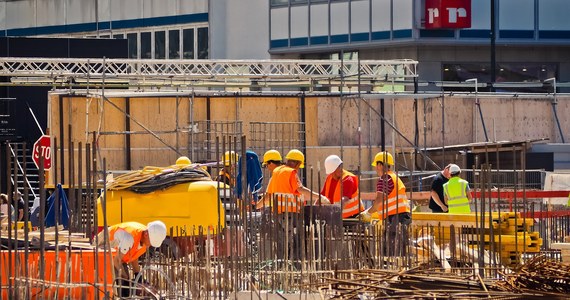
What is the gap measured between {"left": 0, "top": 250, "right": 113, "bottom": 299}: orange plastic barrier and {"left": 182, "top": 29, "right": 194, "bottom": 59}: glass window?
41.4m

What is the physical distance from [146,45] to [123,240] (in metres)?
42.6

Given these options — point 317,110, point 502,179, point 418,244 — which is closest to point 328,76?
point 317,110

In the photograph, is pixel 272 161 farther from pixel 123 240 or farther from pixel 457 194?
pixel 123 240

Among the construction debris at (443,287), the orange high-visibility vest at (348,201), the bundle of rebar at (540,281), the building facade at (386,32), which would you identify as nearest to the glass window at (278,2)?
the building facade at (386,32)

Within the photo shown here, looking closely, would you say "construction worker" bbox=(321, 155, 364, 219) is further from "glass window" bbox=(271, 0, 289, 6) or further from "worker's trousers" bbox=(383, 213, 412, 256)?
"glass window" bbox=(271, 0, 289, 6)

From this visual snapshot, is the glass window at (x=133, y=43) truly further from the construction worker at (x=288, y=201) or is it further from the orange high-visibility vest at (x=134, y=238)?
the orange high-visibility vest at (x=134, y=238)

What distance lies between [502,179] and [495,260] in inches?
658

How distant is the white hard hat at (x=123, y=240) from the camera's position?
48.7 ft

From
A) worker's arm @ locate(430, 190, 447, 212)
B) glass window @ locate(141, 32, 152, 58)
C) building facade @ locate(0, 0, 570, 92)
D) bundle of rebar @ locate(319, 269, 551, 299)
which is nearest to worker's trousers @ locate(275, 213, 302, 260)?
bundle of rebar @ locate(319, 269, 551, 299)

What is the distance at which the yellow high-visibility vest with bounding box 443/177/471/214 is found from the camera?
22.1 metres

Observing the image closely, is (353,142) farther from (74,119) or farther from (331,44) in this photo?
(331,44)

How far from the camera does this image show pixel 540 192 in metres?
28.7

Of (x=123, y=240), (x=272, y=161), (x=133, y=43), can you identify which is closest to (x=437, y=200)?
(x=272, y=161)

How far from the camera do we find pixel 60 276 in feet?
47.0
